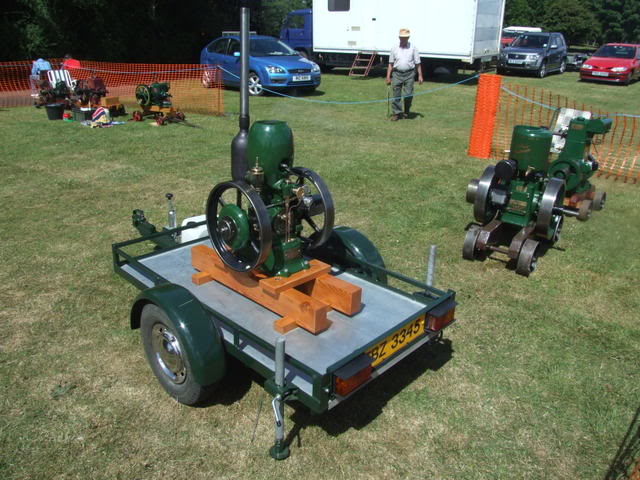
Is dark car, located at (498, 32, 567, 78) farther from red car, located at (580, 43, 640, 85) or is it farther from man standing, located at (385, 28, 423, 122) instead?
man standing, located at (385, 28, 423, 122)

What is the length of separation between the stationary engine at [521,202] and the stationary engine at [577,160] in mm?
1175

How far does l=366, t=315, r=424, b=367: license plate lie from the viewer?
3309 millimetres

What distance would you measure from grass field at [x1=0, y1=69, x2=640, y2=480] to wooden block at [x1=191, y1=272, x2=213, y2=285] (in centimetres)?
71

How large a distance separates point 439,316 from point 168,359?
1907mm

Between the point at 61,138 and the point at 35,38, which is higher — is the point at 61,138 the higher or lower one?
the lower one

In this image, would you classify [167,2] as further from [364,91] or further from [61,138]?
[61,138]

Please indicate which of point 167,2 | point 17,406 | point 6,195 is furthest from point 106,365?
point 167,2

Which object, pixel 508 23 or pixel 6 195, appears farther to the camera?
pixel 508 23

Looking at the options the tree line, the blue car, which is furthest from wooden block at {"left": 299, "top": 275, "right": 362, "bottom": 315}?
the blue car

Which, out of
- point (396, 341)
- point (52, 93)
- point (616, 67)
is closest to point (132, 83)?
point (52, 93)

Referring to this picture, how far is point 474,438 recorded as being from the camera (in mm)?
3465

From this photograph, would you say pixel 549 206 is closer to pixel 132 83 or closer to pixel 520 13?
pixel 132 83

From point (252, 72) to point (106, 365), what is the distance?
43.4ft

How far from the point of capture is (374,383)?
156 inches
